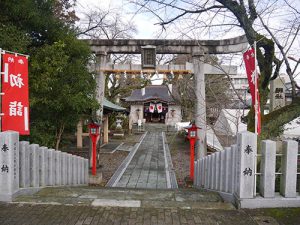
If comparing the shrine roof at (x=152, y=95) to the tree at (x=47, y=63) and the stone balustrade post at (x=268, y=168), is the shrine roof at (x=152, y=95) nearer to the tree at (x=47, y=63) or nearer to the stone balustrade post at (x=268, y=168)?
the tree at (x=47, y=63)

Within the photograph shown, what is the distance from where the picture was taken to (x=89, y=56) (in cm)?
1023

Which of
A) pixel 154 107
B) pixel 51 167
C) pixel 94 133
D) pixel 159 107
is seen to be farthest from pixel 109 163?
pixel 154 107

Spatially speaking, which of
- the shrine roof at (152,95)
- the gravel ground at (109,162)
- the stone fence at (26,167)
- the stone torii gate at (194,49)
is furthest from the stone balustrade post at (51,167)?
the shrine roof at (152,95)

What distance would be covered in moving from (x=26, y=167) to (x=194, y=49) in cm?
748

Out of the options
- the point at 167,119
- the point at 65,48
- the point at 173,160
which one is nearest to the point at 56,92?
the point at 65,48

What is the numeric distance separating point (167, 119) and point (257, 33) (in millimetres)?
34951

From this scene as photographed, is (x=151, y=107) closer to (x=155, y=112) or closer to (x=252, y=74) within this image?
(x=155, y=112)

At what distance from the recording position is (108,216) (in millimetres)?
4152

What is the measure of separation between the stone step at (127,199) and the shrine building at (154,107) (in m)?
36.4

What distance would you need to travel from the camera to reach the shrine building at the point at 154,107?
43347 millimetres

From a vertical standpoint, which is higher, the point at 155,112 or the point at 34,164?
the point at 155,112

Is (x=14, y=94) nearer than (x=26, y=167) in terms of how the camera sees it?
No

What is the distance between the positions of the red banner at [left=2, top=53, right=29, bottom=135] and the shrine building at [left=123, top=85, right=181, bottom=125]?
36168mm

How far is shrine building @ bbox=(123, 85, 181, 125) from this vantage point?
43.3m
